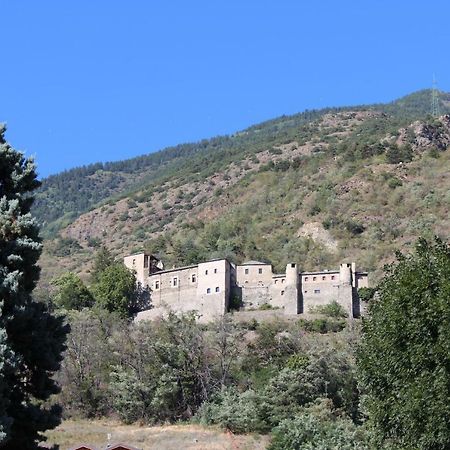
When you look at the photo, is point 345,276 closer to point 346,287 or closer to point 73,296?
point 346,287

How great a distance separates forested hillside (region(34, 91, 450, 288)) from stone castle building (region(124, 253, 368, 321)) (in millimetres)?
13798

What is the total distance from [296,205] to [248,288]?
1666 inches

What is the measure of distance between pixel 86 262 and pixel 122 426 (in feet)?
277

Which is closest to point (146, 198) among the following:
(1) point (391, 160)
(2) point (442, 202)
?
(1) point (391, 160)

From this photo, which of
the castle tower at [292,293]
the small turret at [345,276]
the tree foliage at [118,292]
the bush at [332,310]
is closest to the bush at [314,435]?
the bush at [332,310]

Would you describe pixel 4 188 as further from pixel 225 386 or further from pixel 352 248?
pixel 352 248

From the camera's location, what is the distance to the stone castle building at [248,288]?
284ft

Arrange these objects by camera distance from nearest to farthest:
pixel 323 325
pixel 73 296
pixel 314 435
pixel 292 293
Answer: pixel 314 435 → pixel 323 325 → pixel 292 293 → pixel 73 296

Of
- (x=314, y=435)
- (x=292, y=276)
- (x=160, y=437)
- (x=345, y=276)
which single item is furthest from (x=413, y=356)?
(x=292, y=276)

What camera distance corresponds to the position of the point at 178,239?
422 ft

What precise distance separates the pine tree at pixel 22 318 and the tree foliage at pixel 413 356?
10.2m

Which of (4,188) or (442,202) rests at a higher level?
(442,202)

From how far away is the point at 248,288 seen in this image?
8956cm

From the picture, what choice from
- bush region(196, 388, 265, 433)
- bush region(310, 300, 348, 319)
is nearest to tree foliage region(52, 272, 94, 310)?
bush region(310, 300, 348, 319)
